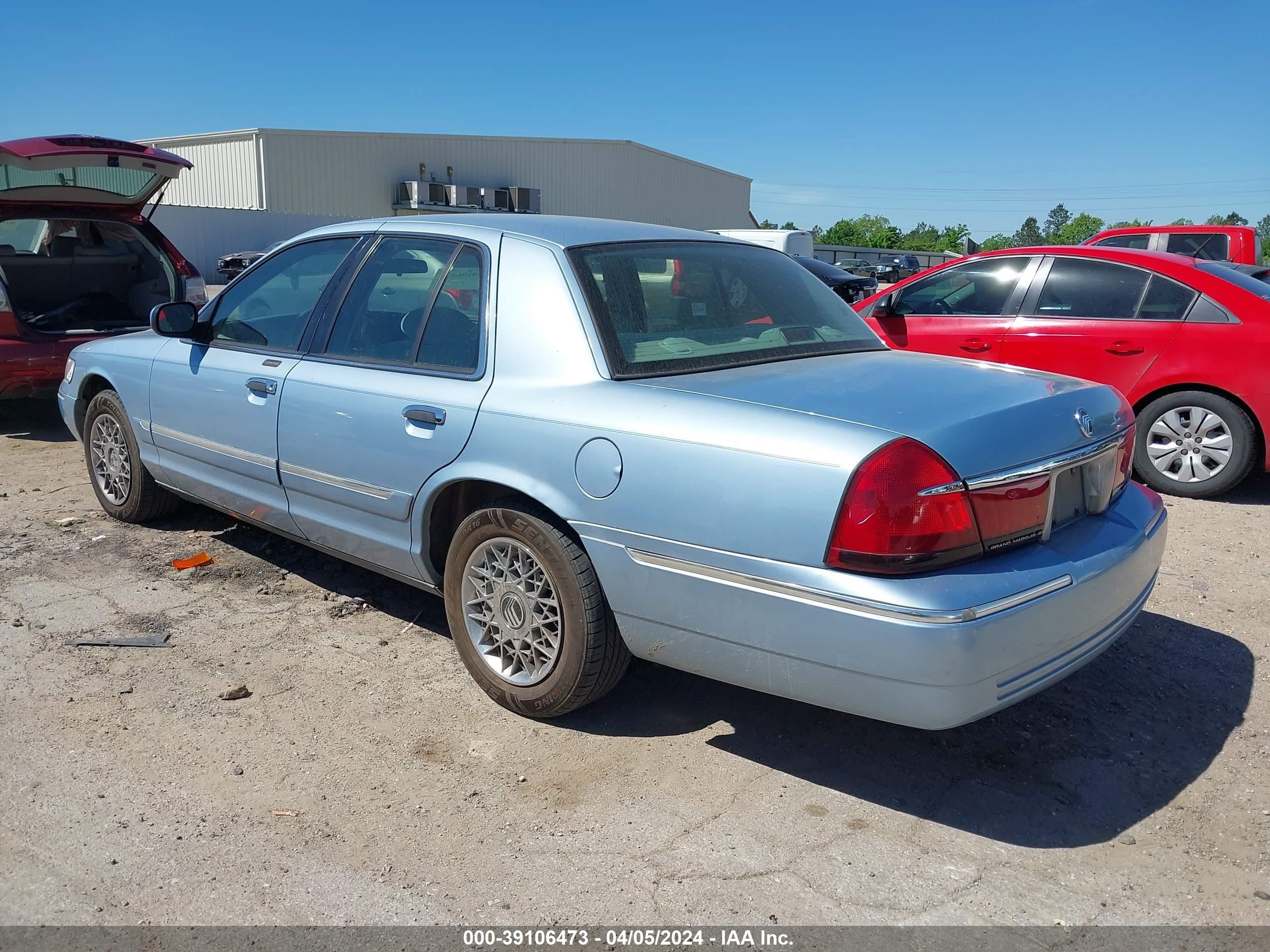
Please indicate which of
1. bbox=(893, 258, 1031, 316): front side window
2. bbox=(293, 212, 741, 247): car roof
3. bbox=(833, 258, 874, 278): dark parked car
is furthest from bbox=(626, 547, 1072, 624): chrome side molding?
bbox=(833, 258, 874, 278): dark parked car

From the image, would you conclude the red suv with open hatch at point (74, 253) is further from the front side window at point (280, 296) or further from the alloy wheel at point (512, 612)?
the alloy wheel at point (512, 612)

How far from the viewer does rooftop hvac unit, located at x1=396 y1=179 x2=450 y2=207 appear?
3791 centimetres

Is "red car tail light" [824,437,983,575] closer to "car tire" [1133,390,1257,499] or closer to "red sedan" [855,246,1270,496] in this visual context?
"red sedan" [855,246,1270,496]

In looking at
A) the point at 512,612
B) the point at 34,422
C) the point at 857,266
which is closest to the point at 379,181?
the point at 857,266

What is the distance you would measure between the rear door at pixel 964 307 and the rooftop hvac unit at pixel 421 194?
3318 centimetres

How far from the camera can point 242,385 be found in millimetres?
4328

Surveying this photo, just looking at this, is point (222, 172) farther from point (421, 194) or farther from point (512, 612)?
point (512, 612)

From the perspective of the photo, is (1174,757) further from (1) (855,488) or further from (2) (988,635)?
(1) (855,488)

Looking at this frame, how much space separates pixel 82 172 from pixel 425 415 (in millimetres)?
5560

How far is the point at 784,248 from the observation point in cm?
2300

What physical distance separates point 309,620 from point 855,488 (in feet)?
8.63

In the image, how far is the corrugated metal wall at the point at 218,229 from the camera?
31625 millimetres

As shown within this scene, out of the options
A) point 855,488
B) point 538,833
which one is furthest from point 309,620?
point 855,488

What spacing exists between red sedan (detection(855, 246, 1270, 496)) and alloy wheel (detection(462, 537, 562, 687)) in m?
3.34
